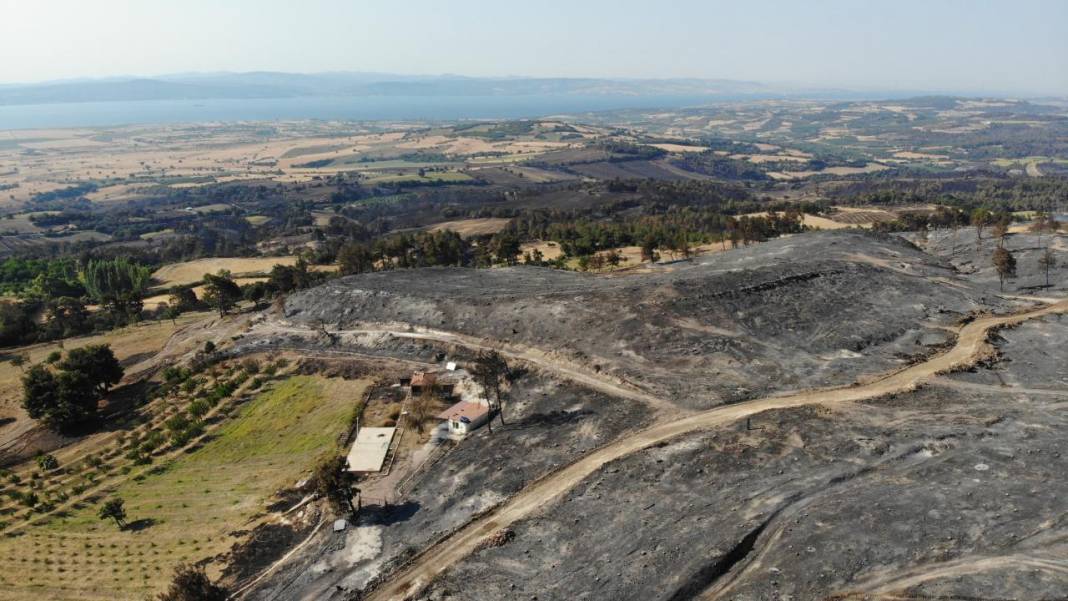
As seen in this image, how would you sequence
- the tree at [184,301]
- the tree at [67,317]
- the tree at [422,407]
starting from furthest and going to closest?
the tree at [184,301]
the tree at [67,317]
the tree at [422,407]

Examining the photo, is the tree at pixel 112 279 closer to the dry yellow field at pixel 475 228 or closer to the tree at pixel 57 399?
Answer: the tree at pixel 57 399

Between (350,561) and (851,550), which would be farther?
(350,561)

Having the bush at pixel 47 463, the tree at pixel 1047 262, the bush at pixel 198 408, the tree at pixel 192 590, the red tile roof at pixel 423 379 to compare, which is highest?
the tree at pixel 1047 262

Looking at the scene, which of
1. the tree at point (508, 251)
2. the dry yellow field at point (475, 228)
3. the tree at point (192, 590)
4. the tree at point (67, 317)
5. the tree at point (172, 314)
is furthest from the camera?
the dry yellow field at point (475, 228)

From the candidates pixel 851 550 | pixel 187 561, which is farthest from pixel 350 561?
pixel 851 550

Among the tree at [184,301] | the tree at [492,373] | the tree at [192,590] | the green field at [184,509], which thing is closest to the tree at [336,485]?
the green field at [184,509]

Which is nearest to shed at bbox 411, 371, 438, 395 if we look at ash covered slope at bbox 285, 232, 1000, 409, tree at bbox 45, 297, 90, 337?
ash covered slope at bbox 285, 232, 1000, 409

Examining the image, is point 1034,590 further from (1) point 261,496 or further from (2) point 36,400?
(2) point 36,400
